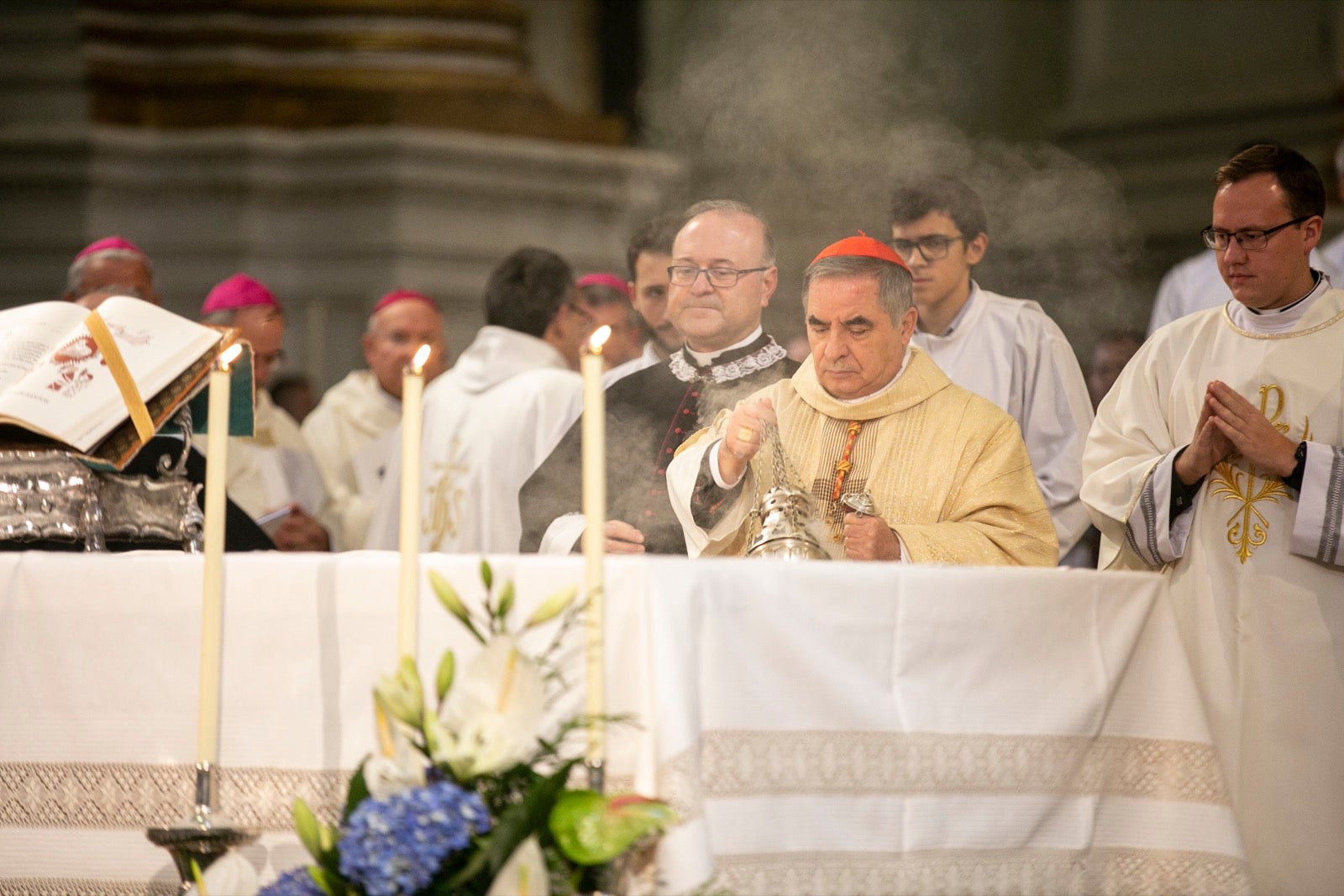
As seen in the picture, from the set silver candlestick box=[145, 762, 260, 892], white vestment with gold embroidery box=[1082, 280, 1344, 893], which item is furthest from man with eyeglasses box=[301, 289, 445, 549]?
silver candlestick box=[145, 762, 260, 892]

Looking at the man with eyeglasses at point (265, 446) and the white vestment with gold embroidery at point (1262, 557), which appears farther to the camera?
the man with eyeglasses at point (265, 446)

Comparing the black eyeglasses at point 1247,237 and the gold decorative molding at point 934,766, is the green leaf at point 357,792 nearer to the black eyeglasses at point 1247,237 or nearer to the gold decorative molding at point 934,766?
the gold decorative molding at point 934,766

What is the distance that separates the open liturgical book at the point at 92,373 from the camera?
327cm

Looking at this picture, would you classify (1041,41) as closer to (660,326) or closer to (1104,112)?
(1104,112)

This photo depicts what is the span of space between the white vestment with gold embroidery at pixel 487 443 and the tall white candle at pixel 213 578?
2.83 metres

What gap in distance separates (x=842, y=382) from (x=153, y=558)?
4.45 ft

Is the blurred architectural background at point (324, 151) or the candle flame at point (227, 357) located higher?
the blurred architectural background at point (324, 151)

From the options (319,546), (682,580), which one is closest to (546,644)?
(682,580)

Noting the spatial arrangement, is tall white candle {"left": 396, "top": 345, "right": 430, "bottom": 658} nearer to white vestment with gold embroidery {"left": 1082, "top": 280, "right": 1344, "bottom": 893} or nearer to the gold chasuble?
the gold chasuble

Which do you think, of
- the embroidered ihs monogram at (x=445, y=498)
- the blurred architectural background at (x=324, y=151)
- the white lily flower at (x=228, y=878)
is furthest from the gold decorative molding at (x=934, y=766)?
the blurred architectural background at (x=324, y=151)

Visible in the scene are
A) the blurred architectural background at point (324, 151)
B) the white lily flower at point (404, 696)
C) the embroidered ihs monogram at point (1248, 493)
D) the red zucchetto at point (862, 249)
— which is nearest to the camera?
the white lily flower at point (404, 696)

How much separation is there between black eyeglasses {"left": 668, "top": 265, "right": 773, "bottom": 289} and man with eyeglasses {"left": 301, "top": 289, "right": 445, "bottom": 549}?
2612 mm

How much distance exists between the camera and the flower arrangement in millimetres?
2320

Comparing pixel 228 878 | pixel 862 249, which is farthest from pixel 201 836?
pixel 862 249
